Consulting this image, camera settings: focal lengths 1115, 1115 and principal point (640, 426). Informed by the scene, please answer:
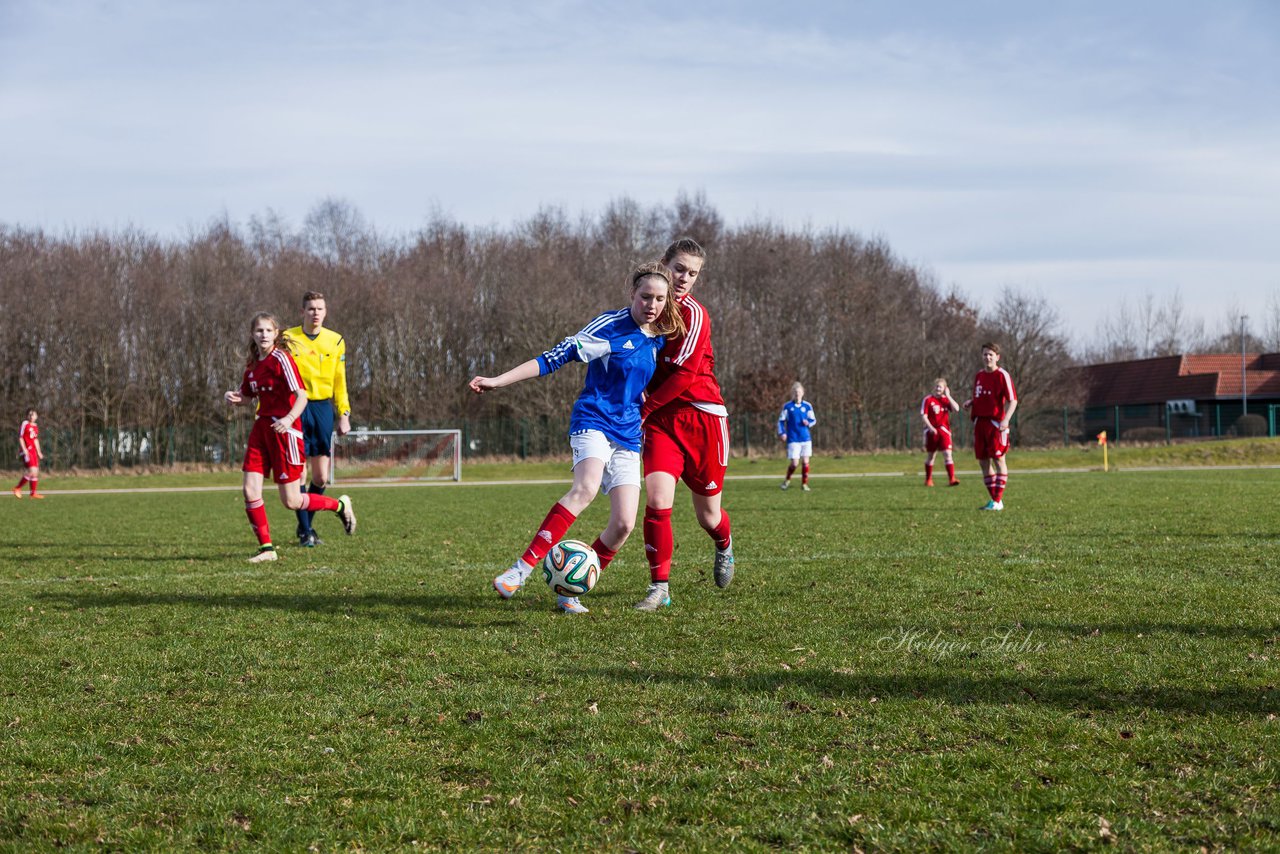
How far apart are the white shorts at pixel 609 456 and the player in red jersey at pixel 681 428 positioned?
18 centimetres

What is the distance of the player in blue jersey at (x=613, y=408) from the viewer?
6.10 metres

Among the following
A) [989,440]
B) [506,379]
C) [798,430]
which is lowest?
[989,440]

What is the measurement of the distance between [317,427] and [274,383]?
3.48ft

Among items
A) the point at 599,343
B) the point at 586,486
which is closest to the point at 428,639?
the point at 586,486

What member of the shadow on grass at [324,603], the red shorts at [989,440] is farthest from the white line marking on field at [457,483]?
the shadow on grass at [324,603]

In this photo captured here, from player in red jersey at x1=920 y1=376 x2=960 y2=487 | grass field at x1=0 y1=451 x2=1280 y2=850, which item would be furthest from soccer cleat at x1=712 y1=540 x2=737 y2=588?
player in red jersey at x1=920 y1=376 x2=960 y2=487

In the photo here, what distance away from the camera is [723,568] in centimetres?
720

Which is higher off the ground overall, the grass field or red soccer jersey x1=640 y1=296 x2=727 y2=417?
red soccer jersey x1=640 y1=296 x2=727 y2=417

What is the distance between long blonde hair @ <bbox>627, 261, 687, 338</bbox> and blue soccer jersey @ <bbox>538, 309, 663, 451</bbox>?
7cm

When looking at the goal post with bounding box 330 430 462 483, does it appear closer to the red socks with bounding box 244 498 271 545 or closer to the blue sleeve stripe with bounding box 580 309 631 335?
the red socks with bounding box 244 498 271 545

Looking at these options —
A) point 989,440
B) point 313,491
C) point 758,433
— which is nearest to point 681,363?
point 313,491

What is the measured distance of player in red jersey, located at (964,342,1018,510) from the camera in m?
14.0

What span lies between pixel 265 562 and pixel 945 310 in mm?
52942

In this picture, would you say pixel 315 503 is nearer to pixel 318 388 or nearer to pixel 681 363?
pixel 318 388
